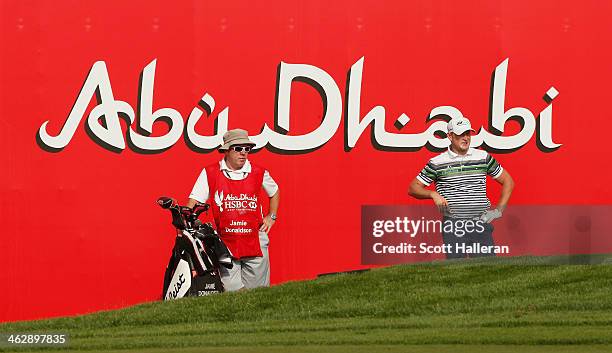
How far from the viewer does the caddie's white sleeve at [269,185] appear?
33.2 ft

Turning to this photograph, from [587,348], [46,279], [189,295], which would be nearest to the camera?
[587,348]

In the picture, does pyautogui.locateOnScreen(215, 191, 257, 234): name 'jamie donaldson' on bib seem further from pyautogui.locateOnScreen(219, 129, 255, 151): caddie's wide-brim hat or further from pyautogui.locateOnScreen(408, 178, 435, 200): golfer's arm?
pyautogui.locateOnScreen(408, 178, 435, 200): golfer's arm

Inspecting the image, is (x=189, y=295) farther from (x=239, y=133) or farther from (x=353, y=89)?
(x=353, y=89)

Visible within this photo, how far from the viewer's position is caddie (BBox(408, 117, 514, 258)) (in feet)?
32.6

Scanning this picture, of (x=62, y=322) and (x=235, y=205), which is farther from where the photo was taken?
(x=235, y=205)

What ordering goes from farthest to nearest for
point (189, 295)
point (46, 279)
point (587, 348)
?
point (46, 279), point (189, 295), point (587, 348)

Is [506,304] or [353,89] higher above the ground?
[353,89]

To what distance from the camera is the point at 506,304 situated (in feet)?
29.3

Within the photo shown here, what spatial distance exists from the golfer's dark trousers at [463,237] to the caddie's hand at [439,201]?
11 centimetres

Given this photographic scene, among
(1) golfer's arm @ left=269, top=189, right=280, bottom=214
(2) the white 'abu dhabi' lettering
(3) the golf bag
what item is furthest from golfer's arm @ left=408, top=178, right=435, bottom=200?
(3) the golf bag

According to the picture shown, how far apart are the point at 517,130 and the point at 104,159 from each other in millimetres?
2896

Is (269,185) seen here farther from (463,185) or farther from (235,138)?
(463,185)

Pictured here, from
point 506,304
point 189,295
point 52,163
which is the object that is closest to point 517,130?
point 506,304

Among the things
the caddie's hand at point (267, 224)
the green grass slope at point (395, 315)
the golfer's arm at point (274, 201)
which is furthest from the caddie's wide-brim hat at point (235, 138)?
the green grass slope at point (395, 315)
